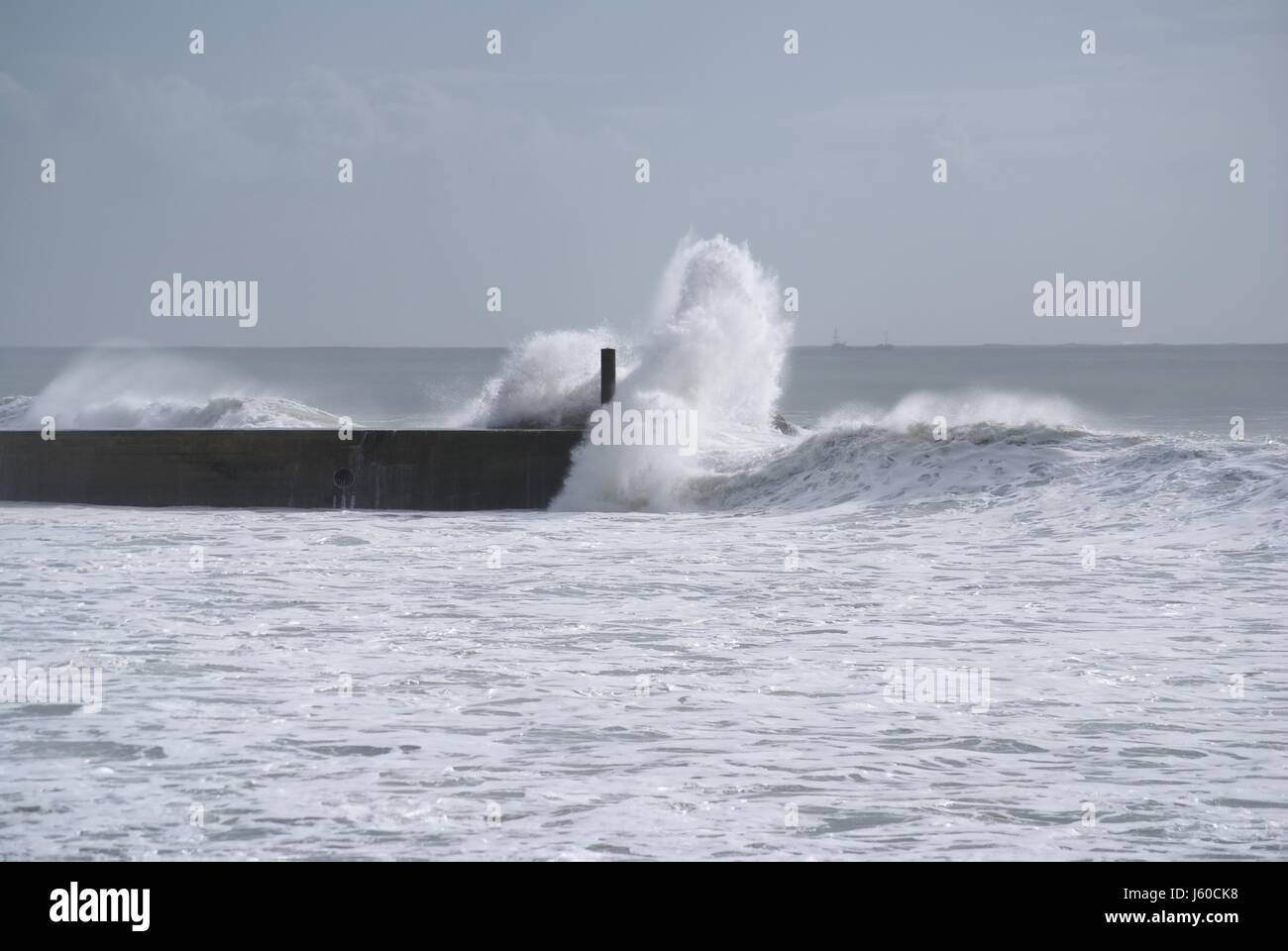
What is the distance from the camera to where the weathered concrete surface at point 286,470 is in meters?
15.8

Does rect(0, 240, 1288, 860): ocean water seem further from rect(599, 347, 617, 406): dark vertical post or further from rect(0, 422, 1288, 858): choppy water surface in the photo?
rect(599, 347, 617, 406): dark vertical post

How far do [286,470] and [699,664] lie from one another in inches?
397

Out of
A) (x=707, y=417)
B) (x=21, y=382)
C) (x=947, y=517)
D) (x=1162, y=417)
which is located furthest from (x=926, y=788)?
(x=21, y=382)

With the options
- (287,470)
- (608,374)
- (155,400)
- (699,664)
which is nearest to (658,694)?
(699,664)

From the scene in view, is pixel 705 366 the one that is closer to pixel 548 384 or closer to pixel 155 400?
pixel 548 384

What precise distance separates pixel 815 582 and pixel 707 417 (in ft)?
31.3

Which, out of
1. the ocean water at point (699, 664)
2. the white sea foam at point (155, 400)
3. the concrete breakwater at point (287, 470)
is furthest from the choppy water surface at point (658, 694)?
the white sea foam at point (155, 400)

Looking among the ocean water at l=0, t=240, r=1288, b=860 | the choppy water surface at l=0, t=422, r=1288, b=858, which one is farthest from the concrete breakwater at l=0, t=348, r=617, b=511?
the choppy water surface at l=0, t=422, r=1288, b=858

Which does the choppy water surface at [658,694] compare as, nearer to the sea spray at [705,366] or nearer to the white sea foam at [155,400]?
the sea spray at [705,366]

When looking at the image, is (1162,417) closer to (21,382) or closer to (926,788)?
(926,788)

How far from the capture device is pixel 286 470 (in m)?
15.9

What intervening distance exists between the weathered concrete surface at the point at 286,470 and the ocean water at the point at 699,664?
22.7 inches
